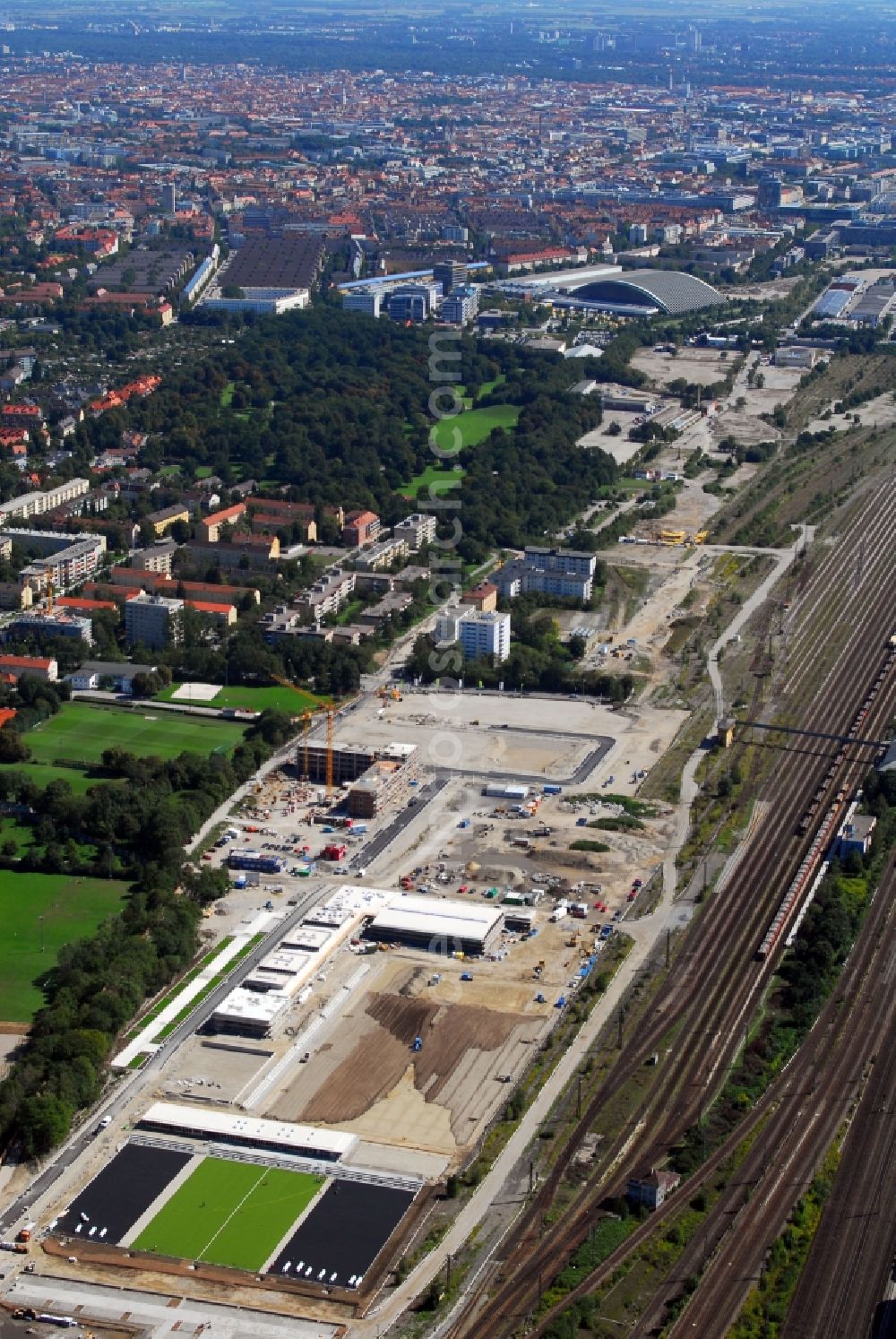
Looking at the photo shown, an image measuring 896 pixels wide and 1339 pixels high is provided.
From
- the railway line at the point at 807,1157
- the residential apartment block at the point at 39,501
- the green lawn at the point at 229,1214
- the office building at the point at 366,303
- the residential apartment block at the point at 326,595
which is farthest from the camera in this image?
the office building at the point at 366,303

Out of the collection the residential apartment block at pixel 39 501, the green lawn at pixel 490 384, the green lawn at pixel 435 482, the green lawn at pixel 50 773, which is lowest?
the green lawn at pixel 490 384

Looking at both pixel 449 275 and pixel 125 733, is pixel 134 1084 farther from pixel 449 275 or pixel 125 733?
pixel 449 275

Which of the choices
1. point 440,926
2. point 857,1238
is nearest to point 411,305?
point 440,926

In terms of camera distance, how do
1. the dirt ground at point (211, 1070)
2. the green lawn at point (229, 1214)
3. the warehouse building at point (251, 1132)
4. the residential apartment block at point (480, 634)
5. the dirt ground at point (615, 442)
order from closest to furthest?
the green lawn at point (229, 1214), the warehouse building at point (251, 1132), the dirt ground at point (211, 1070), the residential apartment block at point (480, 634), the dirt ground at point (615, 442)

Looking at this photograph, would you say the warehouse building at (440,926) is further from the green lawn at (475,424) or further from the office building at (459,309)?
the office building at (459,309)

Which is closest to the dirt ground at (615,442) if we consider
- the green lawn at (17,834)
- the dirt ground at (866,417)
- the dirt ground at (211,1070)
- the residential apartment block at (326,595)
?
the dirt ground at (866,417)

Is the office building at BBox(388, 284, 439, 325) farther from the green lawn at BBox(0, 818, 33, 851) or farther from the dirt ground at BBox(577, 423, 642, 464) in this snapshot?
the green lawn at BBox(0, 818, 33, 851)

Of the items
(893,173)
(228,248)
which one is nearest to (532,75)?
(893,173)
